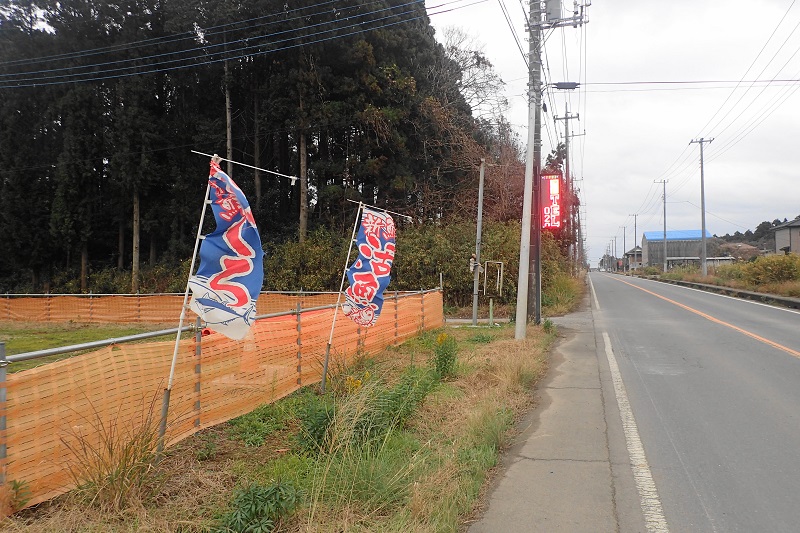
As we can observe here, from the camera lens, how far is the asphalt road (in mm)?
4293

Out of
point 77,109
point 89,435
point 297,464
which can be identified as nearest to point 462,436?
point 297,464

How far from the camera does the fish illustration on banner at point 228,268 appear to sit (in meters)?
4.71

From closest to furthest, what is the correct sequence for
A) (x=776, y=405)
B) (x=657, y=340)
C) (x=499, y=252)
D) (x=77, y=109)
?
(x=776, y=405) → (x=657, y=340) → (x=499, y=252) → (x=77, y=109)

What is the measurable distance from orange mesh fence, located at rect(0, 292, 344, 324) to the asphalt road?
14232mm

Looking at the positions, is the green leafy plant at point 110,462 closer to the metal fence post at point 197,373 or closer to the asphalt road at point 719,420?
the metal fence post at point 197,373

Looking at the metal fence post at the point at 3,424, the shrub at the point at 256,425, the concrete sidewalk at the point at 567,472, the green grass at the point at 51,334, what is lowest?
the green grass at the point at 51,334

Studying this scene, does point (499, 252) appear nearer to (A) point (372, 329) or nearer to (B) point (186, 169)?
(A) point (372, 329)

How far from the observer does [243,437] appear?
5734 millimetres

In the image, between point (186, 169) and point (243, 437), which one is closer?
point (243, 437)

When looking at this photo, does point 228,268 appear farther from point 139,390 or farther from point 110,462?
point 110,462

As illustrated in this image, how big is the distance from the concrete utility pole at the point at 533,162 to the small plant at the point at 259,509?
Answer: 30.8ft

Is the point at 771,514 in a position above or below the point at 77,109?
below

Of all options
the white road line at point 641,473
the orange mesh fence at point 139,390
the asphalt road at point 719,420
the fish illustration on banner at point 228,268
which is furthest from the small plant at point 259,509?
the asphalt road at point 719,420

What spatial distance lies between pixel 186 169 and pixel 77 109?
22.6 feet
